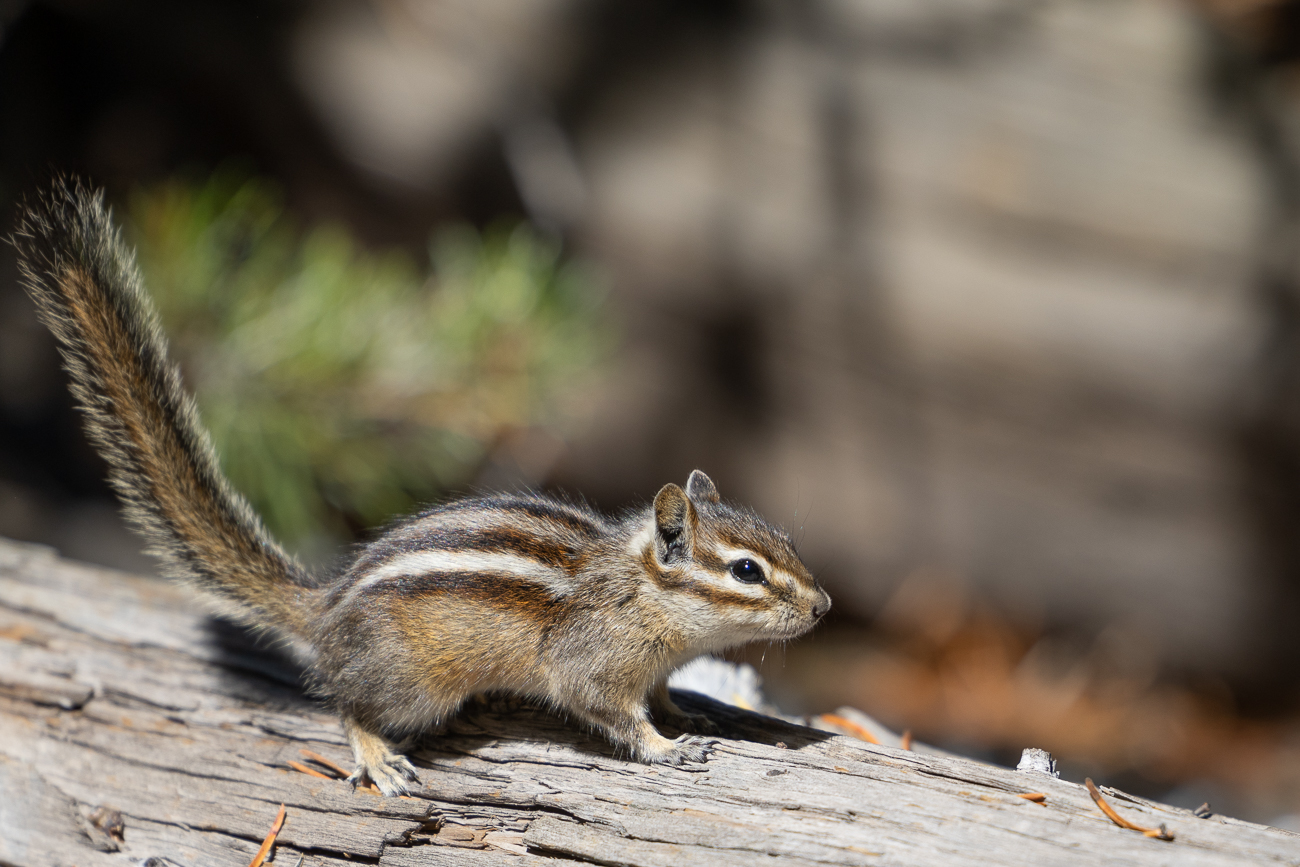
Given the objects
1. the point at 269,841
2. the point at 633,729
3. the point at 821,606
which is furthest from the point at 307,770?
the point at 821,606

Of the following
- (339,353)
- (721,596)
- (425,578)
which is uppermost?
(339,353)

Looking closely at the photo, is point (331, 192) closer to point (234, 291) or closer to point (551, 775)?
point (234, 291)

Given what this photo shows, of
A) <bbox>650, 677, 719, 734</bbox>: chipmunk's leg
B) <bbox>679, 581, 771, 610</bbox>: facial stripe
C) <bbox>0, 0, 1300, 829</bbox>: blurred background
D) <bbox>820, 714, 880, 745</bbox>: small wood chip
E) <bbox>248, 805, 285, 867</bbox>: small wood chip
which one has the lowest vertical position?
<bbox>248, 805, 285, 867</bbox>: small wood chip

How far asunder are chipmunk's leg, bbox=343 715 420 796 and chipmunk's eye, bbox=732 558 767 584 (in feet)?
2.23

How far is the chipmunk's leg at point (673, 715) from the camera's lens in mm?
1727

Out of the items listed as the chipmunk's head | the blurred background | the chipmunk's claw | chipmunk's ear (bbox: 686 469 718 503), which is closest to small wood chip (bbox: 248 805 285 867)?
the chipmunk's claw

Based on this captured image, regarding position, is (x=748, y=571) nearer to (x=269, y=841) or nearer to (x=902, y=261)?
(x=269, y=841)

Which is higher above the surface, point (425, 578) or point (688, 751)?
point (425, 578)

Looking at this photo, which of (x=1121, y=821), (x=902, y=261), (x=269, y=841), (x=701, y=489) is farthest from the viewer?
(x=902, y=261)

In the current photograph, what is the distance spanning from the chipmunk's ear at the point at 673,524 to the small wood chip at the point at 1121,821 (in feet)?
2.50

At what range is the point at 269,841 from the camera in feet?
5.08

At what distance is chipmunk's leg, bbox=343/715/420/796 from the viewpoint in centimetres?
161

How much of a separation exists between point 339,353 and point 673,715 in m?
1.12

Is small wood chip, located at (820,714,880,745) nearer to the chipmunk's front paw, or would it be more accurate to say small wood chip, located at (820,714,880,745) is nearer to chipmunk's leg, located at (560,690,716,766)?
chipmunk's leg, located at (560,690,716,766)
